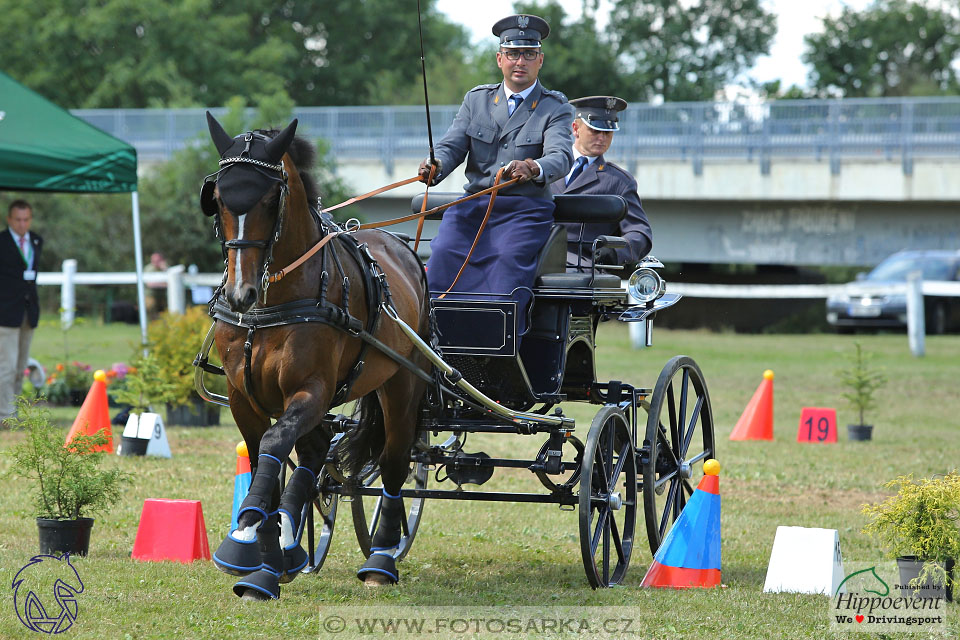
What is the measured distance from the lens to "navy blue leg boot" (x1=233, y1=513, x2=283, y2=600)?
5121 millimetres

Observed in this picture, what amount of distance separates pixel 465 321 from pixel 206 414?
681cm

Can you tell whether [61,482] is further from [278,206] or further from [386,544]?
[278,206]

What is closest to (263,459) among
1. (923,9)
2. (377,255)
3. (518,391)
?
(377,255)

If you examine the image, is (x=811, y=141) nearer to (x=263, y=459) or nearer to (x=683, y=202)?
(x=683, y=202)

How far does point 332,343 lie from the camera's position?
17.0 ft

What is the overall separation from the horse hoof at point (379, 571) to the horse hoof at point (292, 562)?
0.38 m

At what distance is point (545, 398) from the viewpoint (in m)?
6.45

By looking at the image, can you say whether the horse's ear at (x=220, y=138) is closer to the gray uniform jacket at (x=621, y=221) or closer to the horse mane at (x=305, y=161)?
the horse mane at (x=305, y=161)

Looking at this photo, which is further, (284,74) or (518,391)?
(284,74)

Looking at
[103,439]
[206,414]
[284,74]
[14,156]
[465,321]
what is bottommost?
[206,414]

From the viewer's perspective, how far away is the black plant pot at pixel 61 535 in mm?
6340

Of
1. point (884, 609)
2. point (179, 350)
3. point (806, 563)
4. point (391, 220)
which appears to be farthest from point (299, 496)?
point (179, 350)

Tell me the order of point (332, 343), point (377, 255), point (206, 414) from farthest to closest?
point (206, 414) < point (377, 255) < point (332, 343)

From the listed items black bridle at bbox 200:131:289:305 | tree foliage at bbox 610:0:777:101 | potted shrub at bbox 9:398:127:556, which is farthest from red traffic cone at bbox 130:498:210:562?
tree foliage at bbox 610:0:777:101
